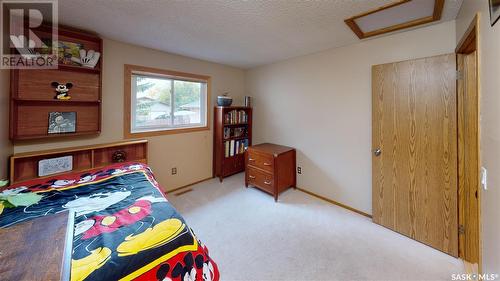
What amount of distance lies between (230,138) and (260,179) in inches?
42.4

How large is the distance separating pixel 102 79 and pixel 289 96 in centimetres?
266

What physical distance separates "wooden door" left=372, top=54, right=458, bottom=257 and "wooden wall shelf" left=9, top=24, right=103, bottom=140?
3.28 metres

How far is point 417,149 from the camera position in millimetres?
1963

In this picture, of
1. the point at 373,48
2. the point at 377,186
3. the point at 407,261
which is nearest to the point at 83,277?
the point at 407,261

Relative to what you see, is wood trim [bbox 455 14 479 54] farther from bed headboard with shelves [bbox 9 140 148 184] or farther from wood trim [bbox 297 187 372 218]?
bed headboard with shelves [bbox 9 140 148 184]

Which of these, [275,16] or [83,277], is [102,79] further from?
[83,277]

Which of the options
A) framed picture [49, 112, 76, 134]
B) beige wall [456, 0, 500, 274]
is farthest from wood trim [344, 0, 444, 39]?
framed picture [49, 112, 76, 134]

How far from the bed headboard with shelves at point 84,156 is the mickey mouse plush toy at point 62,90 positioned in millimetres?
561

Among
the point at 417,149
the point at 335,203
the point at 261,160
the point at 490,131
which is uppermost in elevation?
Result: the point at 490,131

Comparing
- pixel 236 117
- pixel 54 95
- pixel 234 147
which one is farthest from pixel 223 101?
pixel 54 95

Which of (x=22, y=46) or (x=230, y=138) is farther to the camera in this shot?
(x=230, y=138)

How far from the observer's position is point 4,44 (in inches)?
66.4

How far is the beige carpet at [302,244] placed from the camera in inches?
62.9

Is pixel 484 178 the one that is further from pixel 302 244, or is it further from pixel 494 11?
pixel 302 244
